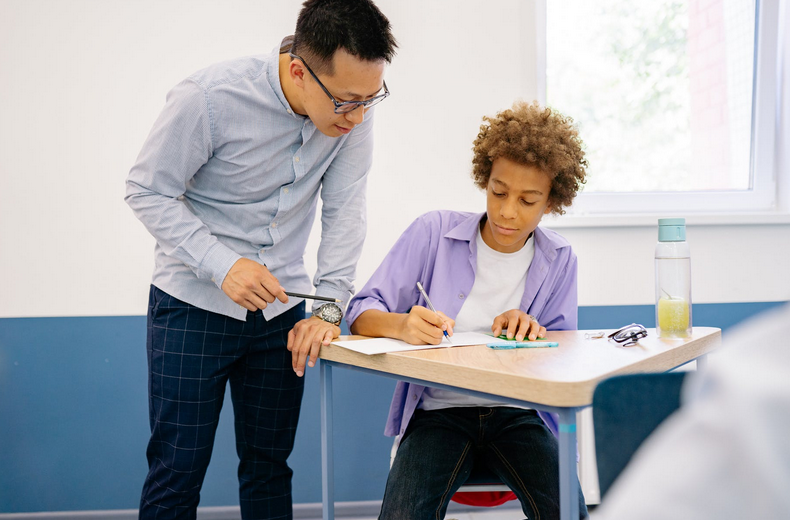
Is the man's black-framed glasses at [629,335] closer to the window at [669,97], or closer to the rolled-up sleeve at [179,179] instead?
the rolled-up sleeve at [179,179]

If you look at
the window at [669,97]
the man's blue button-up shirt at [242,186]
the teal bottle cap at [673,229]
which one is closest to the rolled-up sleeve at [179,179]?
the man's blue button-up shirt at [242,186]

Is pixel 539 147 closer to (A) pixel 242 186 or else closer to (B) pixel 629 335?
(B) pixel 629 335

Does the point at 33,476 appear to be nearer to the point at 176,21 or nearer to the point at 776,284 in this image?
the point at 176,21

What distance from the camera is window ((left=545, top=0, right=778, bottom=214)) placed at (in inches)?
97.0

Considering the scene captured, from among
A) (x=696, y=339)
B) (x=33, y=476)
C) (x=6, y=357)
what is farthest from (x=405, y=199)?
(x=33, y=476)

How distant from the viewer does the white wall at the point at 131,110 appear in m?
2.20

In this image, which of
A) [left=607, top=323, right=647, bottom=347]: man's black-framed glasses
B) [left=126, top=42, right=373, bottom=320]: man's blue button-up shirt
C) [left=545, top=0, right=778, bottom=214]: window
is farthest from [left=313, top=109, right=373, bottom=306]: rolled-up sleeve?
[left=545, top=0, right=778, bottom=214]: window

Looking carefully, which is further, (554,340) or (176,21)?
(176,21)

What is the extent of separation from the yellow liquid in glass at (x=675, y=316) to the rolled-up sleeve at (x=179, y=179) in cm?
94

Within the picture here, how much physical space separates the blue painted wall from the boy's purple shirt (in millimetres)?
773

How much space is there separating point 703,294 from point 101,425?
7.55 ft

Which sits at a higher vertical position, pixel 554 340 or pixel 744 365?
pixel 744 365

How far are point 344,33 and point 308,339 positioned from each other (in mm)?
635

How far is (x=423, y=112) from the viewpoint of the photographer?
7.48 ft
